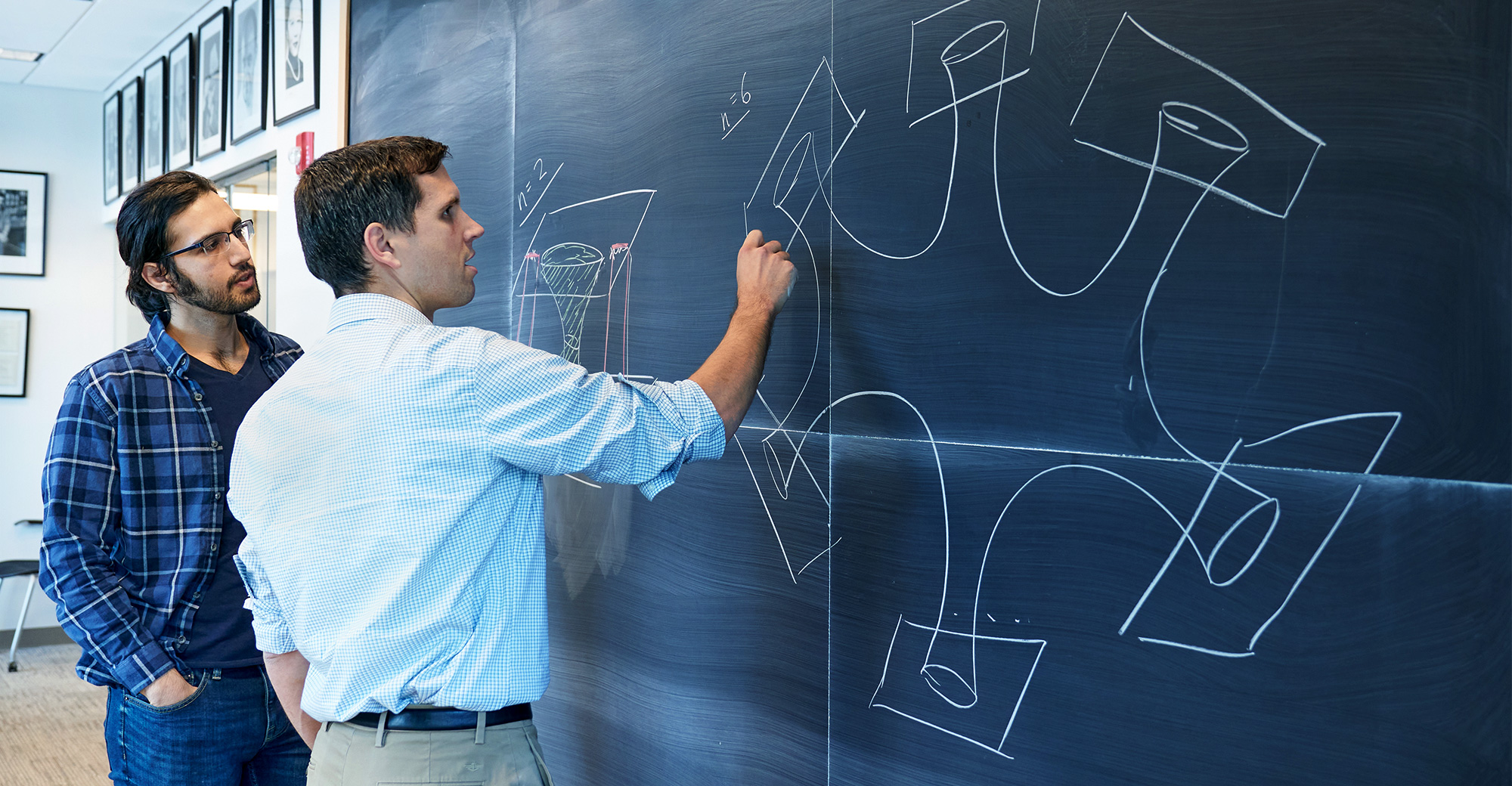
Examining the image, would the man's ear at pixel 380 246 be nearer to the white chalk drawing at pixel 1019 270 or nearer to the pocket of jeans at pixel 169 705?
the white chalk drawing at pixel 1019 270

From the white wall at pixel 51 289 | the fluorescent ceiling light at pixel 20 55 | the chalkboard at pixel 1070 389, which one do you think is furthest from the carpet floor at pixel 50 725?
the fluorescent ceiling light at pixel 20 55

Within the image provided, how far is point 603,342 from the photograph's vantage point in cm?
212

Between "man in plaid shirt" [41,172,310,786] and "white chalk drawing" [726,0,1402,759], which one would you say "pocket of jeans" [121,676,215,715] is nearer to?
"man in plaid shirt" [41,172,310,786]

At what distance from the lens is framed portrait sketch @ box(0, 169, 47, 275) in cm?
556

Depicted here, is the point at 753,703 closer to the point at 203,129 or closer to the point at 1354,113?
the point at 1354,113

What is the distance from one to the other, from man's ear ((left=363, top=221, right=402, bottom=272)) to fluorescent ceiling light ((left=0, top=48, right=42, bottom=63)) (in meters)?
4.68

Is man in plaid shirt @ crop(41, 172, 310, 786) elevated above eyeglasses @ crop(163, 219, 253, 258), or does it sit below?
below

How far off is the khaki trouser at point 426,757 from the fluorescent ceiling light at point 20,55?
491 centimetres

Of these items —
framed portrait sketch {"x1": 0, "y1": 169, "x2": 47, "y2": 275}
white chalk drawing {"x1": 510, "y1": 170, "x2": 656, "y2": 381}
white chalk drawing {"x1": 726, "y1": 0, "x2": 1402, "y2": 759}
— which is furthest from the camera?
framed portrait sketch {"x1": 0, "y1": 169, "x2": 47, "y2": 275}

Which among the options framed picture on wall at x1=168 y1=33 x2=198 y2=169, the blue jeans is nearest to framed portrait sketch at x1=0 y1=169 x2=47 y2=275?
framed picture on wall at x1=168 y1=33 x2=198 y2=169

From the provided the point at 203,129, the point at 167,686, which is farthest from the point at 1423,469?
the point at 203,129

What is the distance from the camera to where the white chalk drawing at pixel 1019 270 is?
3.60ft

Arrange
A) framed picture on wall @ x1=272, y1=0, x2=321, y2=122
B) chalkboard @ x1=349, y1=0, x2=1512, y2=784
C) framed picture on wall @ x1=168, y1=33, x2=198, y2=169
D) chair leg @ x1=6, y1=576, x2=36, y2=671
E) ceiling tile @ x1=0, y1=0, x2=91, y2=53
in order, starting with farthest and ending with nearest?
chair leg @ x1=6, y1=576, x2=36, y2=671
framed picture on wall @ x1=168, y1=33, x2=198, y2=169
ceiling tile @ x1=0, y1=0, x2=91, y2=53
framed picture on wall @ x1=272, y1=0, x2=321, y2=122
chalkboard @ x1=349, y1=0, x2=1512, y2=784

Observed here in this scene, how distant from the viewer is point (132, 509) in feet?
5.82
